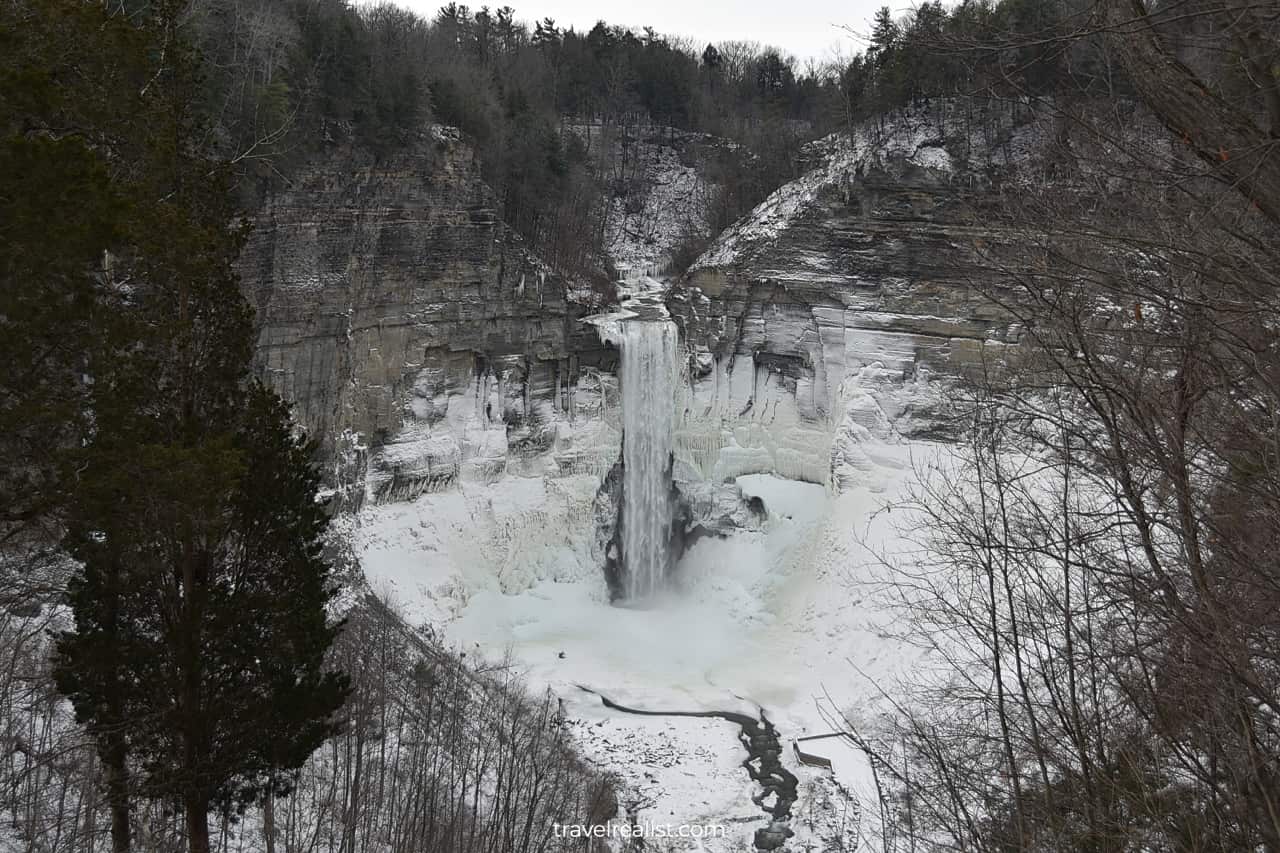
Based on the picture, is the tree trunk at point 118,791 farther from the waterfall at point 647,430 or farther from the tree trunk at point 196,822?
the waterfall at point 647,430

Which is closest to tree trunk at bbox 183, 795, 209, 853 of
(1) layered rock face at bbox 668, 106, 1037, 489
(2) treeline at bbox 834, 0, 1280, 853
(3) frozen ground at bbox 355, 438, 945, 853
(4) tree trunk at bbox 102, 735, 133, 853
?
(4) tree trunk at bbox 102, 735, 133, 853

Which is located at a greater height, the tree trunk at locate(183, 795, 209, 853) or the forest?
the forest

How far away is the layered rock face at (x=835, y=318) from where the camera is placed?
2495 centimetres

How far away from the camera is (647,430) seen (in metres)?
27.2

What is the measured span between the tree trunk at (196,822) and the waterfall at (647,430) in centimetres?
1899

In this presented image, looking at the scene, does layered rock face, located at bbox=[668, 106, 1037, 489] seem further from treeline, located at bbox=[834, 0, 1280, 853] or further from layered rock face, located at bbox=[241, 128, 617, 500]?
treeline, located at bbox=[834, 0, 1280, 853]

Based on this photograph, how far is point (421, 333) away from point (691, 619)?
1065 centimetres

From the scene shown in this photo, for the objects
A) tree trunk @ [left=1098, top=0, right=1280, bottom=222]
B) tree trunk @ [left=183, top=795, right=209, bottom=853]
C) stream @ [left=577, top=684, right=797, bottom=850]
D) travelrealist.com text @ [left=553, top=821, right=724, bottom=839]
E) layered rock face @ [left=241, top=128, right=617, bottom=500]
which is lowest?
stream @ [left=577, top=684, right=797, bottom=850]

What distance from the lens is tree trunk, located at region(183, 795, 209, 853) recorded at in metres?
7.72

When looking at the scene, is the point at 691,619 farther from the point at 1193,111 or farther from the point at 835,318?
the point at 1193,111

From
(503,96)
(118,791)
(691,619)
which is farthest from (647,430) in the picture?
(118,791)

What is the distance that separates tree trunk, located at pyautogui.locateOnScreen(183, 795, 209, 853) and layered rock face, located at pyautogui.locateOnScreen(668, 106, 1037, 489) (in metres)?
19.4

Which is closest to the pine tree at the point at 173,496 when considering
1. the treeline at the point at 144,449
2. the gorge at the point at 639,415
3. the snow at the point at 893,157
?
the treeline at the point at 144,449

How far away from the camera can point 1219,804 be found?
4.58 m
